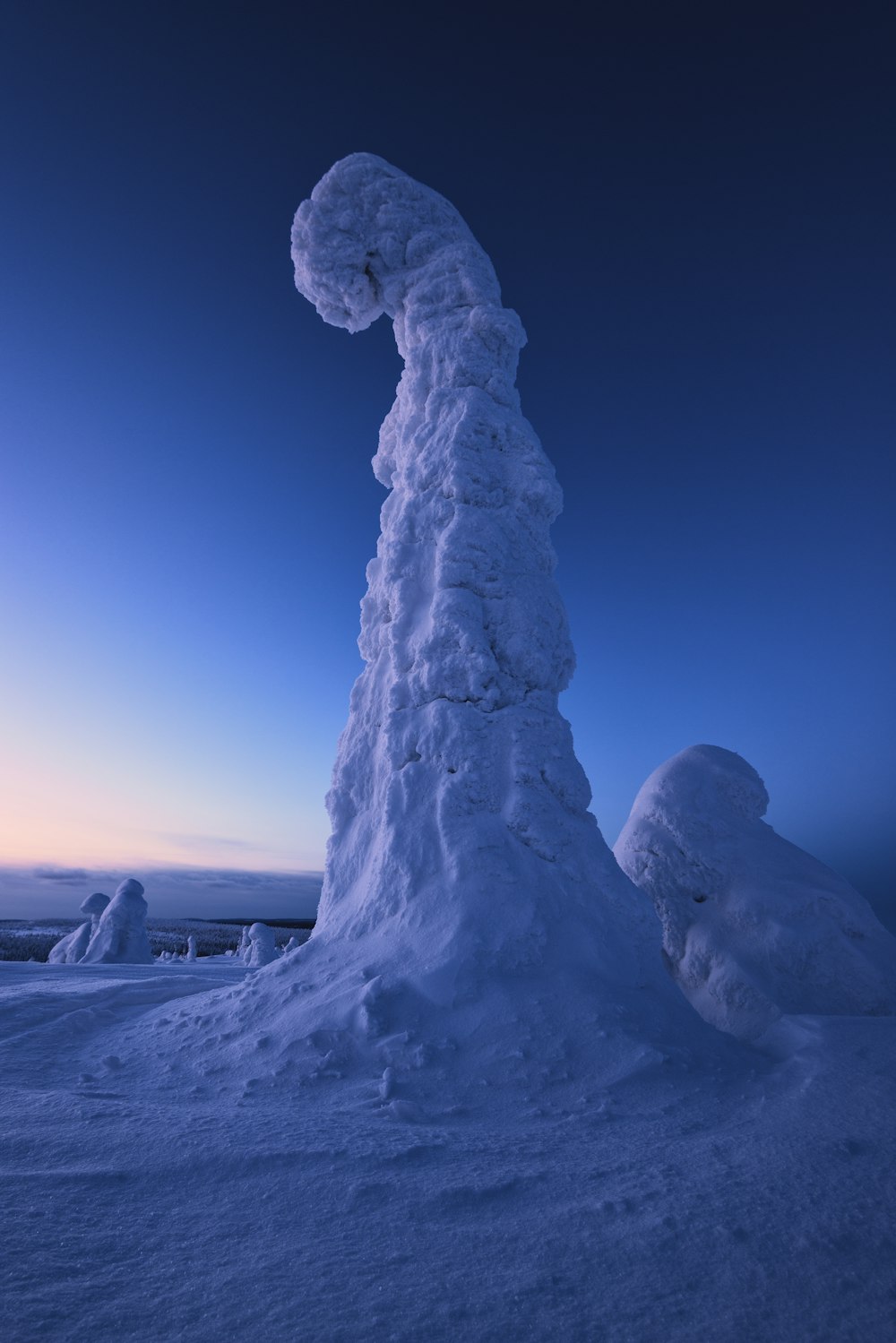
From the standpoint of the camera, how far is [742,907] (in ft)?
26.4

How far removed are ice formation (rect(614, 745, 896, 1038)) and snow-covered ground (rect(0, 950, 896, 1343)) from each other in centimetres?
253

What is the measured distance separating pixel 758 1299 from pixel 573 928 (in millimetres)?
3613

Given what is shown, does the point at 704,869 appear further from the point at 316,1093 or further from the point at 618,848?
the point at 316,1093

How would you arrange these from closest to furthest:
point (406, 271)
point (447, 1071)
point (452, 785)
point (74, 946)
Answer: point (447, 1071), point (452, 785), point (406, 271), point (74, 946)

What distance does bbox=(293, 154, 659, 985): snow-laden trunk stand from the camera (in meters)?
6.34

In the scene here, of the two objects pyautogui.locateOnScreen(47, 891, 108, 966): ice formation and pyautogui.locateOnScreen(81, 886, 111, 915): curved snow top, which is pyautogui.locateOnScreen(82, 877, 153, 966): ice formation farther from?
pyautogui.locateOnScreen(81, 886, 111, 915): curved snow top

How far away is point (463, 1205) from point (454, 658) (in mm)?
5198

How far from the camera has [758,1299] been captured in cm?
245

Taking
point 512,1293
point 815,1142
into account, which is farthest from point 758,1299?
point 815,1142

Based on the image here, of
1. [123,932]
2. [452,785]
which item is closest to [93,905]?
[123,932]

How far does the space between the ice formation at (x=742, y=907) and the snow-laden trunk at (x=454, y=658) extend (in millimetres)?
2002

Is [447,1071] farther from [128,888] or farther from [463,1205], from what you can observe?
[128,888]

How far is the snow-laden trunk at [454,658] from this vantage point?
6.34 m

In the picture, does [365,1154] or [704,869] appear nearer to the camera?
[365,1154]
